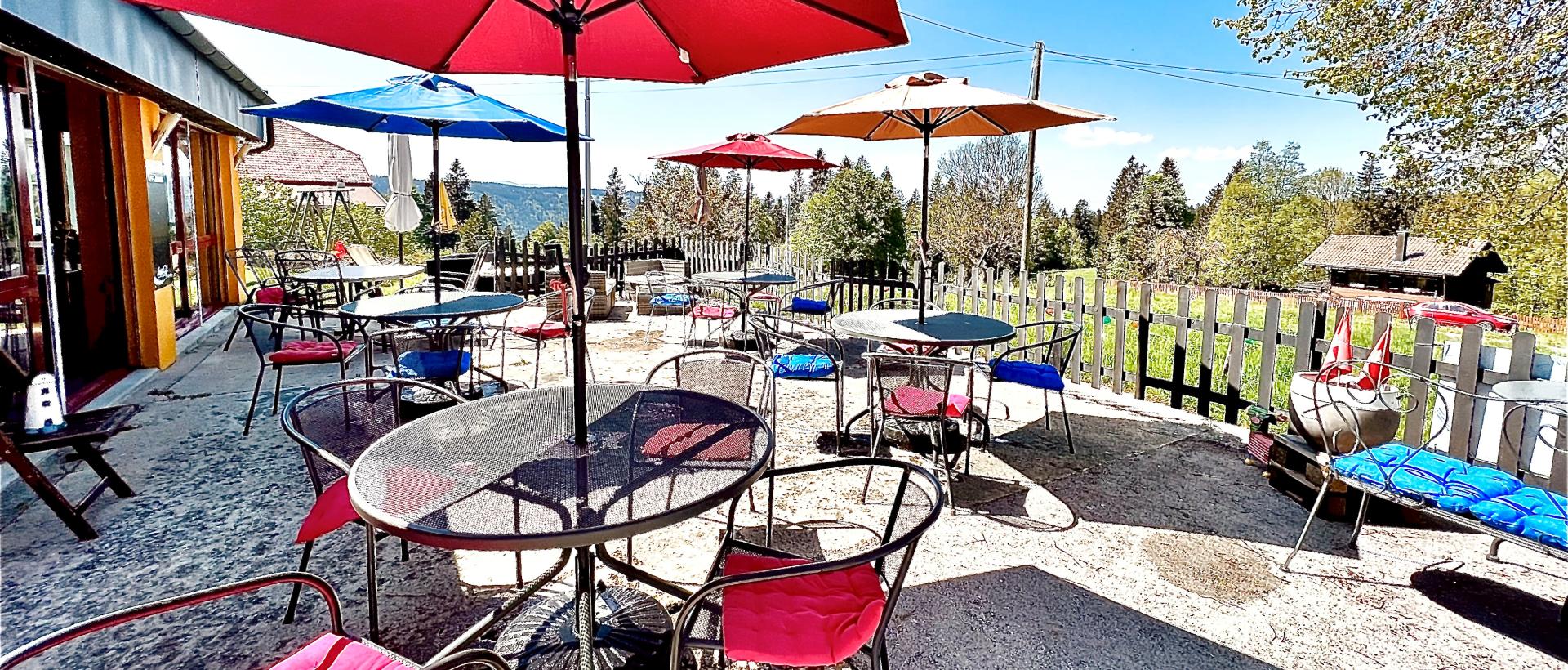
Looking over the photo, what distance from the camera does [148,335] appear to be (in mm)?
5668

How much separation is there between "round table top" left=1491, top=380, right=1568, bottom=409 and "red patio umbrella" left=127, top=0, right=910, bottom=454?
2.76m

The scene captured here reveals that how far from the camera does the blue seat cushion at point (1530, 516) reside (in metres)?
2.15

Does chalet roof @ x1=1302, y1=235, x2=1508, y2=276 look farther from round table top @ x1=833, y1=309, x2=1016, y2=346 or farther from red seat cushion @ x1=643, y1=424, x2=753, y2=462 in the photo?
red seat cushion @ x1=643, y1=424, x2=753, y2=462

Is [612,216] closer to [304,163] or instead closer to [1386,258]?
[304,163]

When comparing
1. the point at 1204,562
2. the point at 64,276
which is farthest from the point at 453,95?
the point at 1204,562

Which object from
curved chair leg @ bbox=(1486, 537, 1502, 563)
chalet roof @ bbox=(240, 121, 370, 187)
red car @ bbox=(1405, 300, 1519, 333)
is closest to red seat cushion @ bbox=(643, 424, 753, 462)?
curved chair leg @ bbox=(1486, 537, 1502, 563)

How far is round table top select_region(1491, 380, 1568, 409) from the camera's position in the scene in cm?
263

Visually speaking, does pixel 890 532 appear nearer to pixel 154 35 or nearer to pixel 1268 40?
pixel 154 35

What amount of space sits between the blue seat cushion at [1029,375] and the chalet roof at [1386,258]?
4763 cm

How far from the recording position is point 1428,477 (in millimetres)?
2520

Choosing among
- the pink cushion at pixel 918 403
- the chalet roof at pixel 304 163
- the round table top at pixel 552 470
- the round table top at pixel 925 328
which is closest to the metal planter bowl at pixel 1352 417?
the round table top at pixel 925 328

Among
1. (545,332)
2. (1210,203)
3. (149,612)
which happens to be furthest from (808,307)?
(1210,203)

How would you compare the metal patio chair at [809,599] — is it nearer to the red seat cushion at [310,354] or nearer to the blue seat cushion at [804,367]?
the blue seat cushion at [804,367]

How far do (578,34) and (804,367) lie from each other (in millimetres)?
2269
